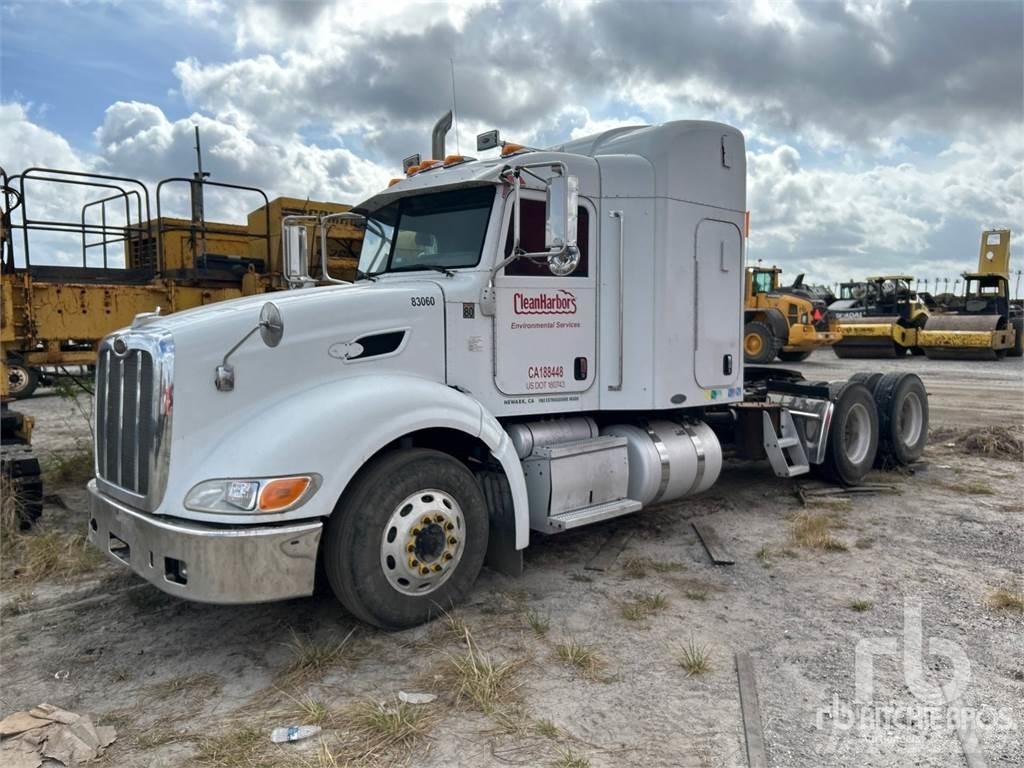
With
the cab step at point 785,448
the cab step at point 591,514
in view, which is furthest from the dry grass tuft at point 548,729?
the cab step at point 785,448

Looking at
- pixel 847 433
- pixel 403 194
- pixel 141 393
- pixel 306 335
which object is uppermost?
pixel 403 194

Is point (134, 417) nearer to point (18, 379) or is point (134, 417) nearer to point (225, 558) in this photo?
point (225, 558)

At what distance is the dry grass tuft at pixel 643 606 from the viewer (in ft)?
15.5

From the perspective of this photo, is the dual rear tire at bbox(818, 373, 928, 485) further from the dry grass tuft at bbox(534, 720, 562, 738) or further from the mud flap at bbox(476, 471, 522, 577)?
the dry grass tuft at bbox(534, 720, 562, 738)

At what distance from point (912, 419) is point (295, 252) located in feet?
23.7

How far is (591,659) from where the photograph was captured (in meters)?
4.11

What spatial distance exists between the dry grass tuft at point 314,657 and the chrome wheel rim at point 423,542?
43cm

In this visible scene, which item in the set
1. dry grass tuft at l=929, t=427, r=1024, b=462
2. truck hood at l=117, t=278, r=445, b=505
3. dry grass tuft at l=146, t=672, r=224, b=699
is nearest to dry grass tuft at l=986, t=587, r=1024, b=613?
truck hood at l=117, t=278, r=445, b=505

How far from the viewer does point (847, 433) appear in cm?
843

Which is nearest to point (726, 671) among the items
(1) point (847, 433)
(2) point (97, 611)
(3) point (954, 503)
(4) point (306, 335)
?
(4) point (306, 335)

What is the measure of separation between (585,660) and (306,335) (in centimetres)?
230

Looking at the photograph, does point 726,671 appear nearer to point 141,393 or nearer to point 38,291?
point 141,393

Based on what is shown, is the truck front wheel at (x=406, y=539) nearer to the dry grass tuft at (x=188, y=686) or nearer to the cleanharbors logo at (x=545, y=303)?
the dry grass tuft at (x=188, y=686)

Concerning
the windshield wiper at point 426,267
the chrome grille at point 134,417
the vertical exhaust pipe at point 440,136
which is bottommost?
the chrome grille at point 134,417
